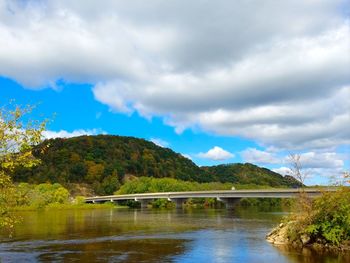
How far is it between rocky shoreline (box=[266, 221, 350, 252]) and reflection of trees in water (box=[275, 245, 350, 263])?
139 centimetres

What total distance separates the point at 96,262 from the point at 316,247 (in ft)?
71.1

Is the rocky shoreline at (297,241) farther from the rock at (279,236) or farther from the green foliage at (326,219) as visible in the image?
the green foliage at (326,219)

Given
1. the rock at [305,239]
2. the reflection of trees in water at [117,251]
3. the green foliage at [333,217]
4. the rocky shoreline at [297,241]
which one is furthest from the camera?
the rock at [305,239]

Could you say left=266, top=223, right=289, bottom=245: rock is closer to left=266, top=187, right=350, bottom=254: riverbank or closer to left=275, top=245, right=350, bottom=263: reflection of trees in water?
left=266, top=187, right=350, bottom=254: riverbank

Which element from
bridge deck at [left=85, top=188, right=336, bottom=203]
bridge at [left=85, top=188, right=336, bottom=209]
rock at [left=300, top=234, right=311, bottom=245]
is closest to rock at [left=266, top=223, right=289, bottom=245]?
rock at [left=300, top=234, right=311, bottom=245]

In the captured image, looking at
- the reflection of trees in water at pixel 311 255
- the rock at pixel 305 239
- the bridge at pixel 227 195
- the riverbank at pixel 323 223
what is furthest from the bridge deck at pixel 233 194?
the reflection of trees in water at pixel 311 255

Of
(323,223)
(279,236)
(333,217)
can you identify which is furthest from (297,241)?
(333,217)

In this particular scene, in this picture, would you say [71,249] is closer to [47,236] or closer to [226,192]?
[47,236]

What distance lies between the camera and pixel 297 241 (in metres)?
42.8

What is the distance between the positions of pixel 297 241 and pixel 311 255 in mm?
6067

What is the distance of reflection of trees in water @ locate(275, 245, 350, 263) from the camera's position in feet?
113

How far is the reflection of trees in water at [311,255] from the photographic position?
113 feet

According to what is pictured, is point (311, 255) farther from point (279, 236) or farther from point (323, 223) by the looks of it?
point (279, 236)

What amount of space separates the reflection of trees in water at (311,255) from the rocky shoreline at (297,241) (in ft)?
4.56
